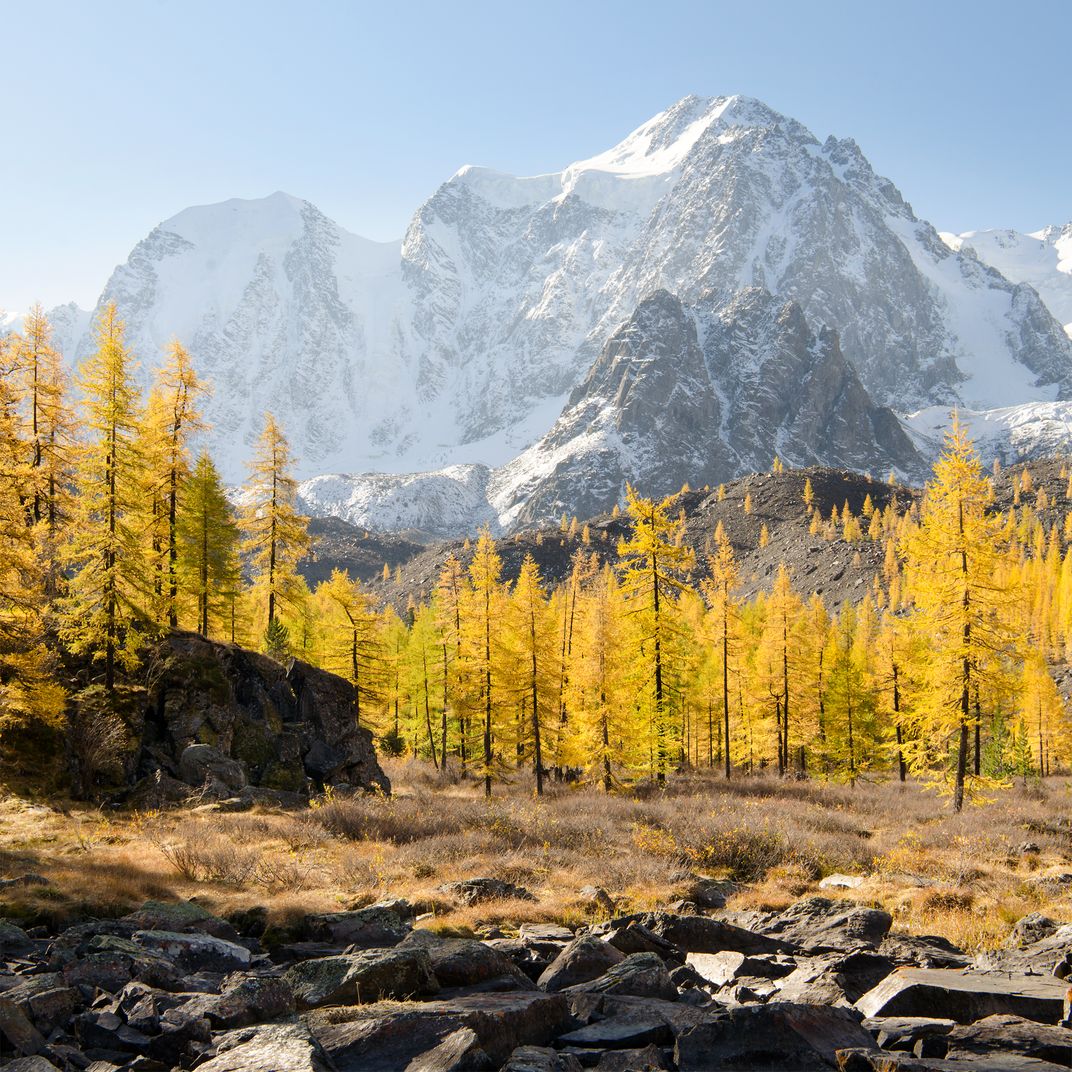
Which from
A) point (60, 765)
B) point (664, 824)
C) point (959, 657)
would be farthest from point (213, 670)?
point (959, 657)

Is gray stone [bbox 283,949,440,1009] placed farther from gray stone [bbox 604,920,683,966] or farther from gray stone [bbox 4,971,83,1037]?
gray stone [bbox 604,920,683,966]

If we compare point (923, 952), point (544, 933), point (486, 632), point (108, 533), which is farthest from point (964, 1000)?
point (486, 632)

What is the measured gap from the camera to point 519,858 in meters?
16.8

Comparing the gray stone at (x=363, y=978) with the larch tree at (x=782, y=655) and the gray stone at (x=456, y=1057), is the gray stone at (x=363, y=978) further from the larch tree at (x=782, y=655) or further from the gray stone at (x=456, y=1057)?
the larch tree at (x=782, y=655)

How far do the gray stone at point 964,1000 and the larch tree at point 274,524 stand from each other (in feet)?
106

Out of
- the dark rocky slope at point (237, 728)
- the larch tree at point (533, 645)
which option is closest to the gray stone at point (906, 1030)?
the dark rocky slope at point (237, 728)

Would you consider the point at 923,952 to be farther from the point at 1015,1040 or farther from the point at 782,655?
the point at 782,655

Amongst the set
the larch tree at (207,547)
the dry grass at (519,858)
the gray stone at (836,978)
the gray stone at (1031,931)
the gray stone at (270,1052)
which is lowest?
the dry grass at (519,858)

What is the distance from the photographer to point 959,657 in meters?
25.3

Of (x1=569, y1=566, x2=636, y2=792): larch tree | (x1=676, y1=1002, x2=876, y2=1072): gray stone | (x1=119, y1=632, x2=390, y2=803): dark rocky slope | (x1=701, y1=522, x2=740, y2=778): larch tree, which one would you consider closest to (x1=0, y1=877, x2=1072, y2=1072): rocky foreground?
(x1=676, y1=1002, x2=876, y2=1072): gray stone

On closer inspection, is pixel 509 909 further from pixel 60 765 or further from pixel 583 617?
pixel 583 617

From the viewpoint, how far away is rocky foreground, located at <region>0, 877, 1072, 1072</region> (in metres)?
6.46

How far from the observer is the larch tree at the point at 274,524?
120ft

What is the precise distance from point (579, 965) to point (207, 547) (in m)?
31.2
